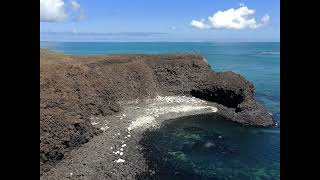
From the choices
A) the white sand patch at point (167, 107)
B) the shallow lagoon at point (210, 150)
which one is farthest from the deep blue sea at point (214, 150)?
the white sand patch at point (167, 107)

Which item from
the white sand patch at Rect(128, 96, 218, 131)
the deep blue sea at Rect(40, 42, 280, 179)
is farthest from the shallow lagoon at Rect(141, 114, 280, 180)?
the white sand patch at Rect(128, 96, 218, 131)

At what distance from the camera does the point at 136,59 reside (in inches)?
2990

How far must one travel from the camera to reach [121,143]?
4428 centimetres

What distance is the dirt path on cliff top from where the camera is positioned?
35141 mm

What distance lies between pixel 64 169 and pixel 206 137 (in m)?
22.4

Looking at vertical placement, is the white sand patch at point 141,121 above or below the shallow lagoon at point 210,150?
above

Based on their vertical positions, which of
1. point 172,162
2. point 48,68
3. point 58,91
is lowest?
point 172,162

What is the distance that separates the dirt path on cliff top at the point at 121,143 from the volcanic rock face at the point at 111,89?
4.58ft

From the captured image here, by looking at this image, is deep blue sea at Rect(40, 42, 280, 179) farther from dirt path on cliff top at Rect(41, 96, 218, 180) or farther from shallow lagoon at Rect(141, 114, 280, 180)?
dirt path on cliff top at Rect(41, 96, 218, 180)

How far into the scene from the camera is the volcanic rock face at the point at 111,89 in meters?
38.0

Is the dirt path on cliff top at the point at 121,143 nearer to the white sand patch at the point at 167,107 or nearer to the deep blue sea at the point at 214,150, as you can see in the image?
the white sand patch at the point at 167,107

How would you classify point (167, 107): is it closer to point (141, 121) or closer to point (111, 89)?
point (141, 121)
